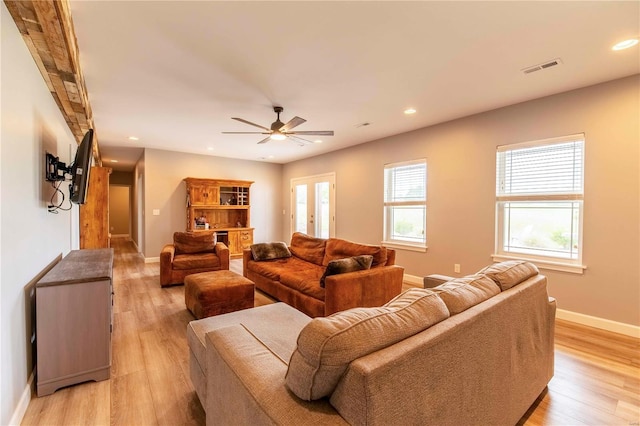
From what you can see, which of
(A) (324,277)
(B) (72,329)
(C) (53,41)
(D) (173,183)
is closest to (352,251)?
(A) (324,277)

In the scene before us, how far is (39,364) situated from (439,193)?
472 centimetres

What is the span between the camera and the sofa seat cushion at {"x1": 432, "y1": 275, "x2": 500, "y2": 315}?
134 centimetres

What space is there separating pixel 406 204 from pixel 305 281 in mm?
2551

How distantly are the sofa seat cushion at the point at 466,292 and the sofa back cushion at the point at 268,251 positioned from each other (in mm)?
3201

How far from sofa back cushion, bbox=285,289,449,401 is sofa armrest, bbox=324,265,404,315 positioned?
181cm

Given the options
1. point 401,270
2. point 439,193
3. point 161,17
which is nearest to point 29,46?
point 161,17

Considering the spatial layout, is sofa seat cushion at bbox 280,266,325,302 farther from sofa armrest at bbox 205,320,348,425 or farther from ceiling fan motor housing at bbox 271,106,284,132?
ceiling fan motor housing at bbox 271,106,284,132

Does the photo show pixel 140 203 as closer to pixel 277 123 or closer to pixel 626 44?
pixel 277 123

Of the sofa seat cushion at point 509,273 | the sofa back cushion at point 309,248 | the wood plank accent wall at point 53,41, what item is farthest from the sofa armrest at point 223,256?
the sofa seat cushion at point 509,273

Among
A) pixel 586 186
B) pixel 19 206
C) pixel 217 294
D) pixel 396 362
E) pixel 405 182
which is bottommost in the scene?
pixel 217 294

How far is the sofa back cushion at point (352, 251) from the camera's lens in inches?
134

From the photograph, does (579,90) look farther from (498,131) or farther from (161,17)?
(161,17)

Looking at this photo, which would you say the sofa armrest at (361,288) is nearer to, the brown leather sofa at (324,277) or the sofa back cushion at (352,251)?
the brown leather sofa at (324,277)

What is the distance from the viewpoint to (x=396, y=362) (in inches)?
35.4
